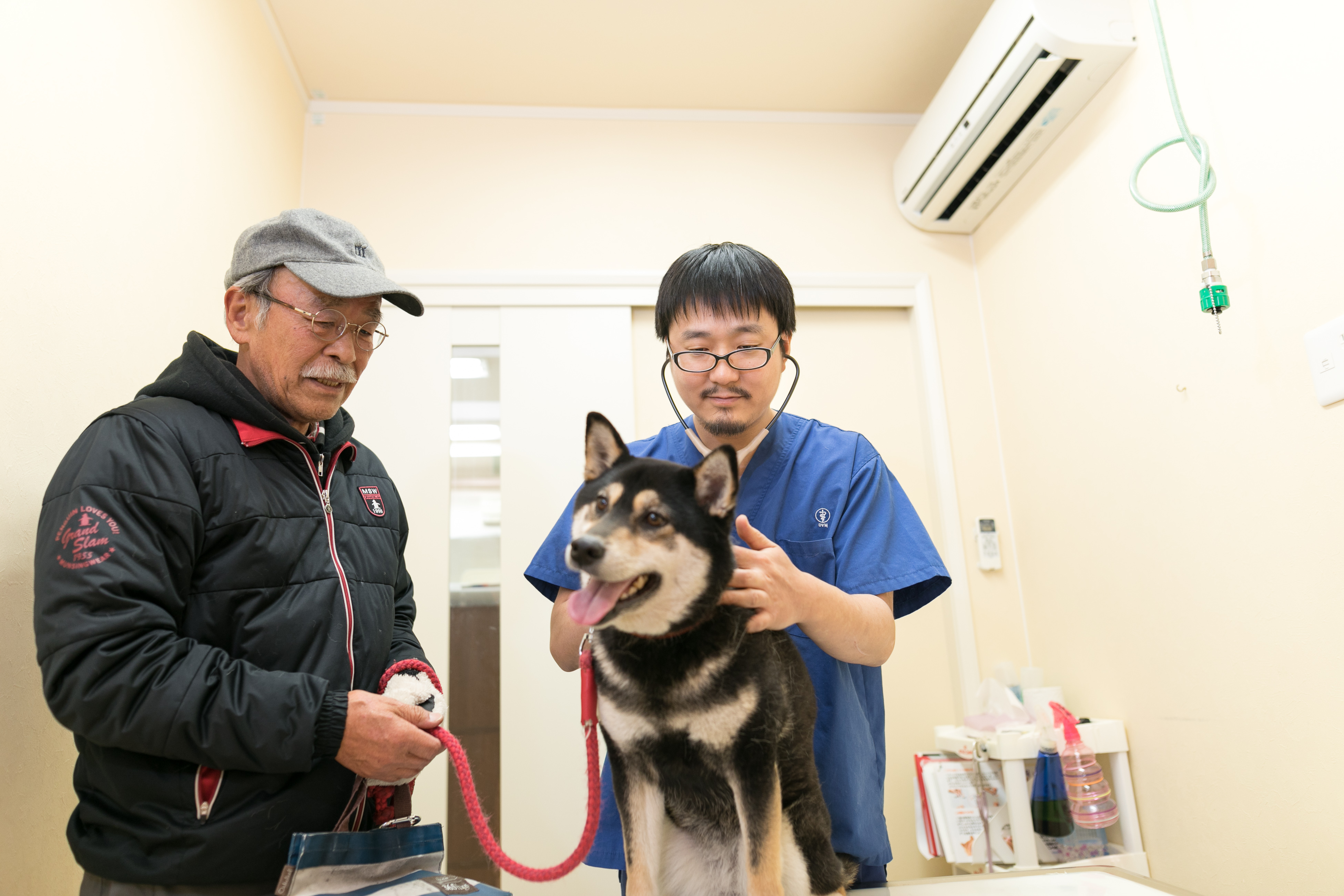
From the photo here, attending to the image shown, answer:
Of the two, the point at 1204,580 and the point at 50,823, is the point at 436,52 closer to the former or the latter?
the point at 50,823

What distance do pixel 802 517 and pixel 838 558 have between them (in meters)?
0.12

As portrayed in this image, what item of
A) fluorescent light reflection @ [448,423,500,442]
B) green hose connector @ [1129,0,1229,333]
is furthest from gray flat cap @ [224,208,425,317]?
green hose connector @ [1129,0,1229,333]

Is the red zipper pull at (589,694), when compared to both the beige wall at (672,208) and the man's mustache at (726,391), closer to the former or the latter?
the man's mustache at (726,391)

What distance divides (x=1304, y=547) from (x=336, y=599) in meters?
2.55

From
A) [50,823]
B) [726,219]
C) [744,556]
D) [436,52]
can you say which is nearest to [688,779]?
[744,556]

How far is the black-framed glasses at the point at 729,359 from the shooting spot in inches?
58.4

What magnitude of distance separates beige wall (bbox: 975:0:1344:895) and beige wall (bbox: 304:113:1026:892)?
1.52ft

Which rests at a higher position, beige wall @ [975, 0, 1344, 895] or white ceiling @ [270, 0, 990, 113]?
white ceiling @ [270, 0, 990, 113]

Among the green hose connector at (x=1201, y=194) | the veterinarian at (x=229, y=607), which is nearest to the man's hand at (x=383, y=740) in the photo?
the veterinarian at (x=229, y=607)

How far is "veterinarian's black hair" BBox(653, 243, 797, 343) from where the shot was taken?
→ 4.94 feet

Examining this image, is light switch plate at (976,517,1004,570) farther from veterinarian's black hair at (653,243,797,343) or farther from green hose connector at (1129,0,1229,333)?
veterinarian's black hair at (653,243,797,343)

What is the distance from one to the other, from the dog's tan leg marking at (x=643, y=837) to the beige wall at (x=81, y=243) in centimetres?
140

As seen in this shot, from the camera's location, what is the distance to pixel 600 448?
1206 millimetres

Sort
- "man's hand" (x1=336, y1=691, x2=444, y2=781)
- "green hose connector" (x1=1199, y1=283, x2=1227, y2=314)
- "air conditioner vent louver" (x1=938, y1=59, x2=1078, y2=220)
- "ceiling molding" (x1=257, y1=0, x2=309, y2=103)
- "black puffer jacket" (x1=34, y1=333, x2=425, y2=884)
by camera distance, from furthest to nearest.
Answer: "ceiling molding" (x1=257, y1=0, x2=309, y2=103) → "air conditioner vent louver" (x1=938, y1=59, x2=1078, y2=220) → "green hose connector" (x1=1199, y1=283, x2=1227, y2=314) → "man's hand" (x1=336, y1=691, x2=444, y2=781) → "black puffer jacket" (x1=34, y1=333, x2=425, y2=884)
